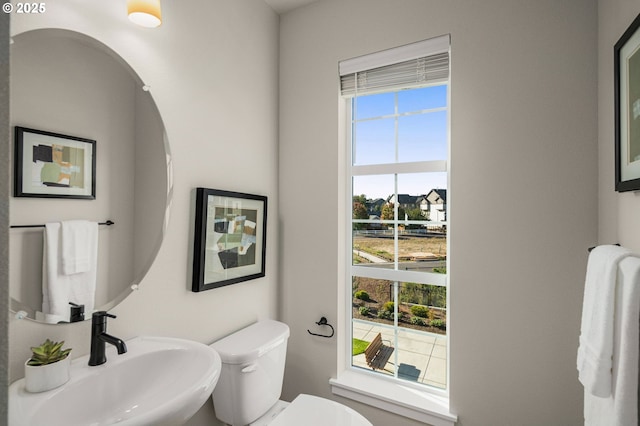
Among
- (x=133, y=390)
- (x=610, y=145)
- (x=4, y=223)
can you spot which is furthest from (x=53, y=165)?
(x=610, y=145)

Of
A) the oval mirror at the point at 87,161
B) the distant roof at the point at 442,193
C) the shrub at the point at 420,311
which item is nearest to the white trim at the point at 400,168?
the distant roof at the point at 442,193

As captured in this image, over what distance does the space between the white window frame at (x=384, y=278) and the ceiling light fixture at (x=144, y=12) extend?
1.01 meters

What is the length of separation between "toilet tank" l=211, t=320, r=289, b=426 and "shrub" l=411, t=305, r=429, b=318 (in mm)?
741

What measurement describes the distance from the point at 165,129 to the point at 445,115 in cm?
138

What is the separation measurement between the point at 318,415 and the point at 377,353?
0.63 m

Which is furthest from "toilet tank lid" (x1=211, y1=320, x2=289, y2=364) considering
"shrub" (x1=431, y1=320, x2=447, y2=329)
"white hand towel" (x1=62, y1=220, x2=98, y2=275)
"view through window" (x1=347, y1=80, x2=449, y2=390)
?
"shrub" (x1=431, y1=320, x2=447, y2=329)

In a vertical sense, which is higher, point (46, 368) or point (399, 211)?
point (399, 211)

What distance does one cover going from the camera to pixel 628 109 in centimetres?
97

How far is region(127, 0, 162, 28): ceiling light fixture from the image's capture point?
43.2 inches

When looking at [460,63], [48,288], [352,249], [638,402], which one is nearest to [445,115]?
[460,63]

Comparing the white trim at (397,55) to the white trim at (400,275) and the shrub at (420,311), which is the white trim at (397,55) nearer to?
the white trim at (400,275)

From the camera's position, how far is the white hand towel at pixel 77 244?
102 centimetres

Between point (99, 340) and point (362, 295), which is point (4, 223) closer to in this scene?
point (99, 340)

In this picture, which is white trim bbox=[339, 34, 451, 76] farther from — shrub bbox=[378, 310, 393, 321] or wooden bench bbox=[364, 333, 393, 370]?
wooden bench bbox=[364, 333, 393, 370]
